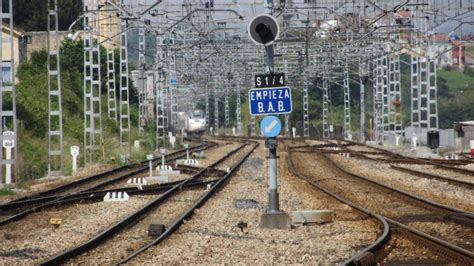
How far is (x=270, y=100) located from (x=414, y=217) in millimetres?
3235

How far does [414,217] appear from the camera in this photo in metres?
15.4

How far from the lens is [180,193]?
22438mm

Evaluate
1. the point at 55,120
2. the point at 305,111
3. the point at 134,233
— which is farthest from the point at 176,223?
the point at 305,111

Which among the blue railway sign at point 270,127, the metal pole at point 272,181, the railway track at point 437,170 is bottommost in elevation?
the railway track at point 437,170

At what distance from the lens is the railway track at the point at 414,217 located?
10719 mm

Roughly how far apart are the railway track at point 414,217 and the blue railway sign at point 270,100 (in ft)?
8.15

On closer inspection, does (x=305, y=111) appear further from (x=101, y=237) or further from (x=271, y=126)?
(x=101, y=237)

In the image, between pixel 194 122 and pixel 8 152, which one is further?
pixel 194 122

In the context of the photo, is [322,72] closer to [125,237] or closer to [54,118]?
[54,118]

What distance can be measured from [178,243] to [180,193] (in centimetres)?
974

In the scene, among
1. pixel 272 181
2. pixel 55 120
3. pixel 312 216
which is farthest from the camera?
pixel 55 120

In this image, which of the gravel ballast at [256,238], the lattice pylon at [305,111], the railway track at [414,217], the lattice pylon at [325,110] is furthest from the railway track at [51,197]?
the lattice pylon at [305,111]

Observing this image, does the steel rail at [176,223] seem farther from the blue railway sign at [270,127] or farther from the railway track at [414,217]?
the railway track at [414,217]

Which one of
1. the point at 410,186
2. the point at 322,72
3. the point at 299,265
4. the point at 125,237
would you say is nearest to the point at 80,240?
the point at 125,237
